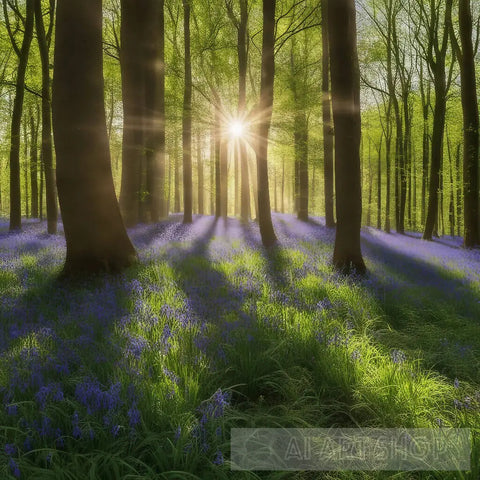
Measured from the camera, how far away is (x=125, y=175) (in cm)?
1459

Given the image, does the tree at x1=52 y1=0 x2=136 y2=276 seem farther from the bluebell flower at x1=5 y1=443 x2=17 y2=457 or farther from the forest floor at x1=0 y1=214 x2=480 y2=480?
the bluebell flower at x1=5 y1=443 x2=17 y2=457

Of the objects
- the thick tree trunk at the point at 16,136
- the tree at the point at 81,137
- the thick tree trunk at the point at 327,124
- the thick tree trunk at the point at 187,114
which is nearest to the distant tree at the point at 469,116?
the thick tree trunk at the point at 327,124

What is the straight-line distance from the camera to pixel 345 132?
7.70 meters

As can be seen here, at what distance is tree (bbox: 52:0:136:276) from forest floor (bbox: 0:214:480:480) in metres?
0.75

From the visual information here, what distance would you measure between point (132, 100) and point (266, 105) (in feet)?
19.2

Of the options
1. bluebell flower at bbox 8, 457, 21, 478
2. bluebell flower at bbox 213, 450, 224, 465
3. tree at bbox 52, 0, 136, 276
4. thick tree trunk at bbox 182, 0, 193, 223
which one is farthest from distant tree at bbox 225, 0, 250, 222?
bluebell flower at bbox 8, 457, 21, 478

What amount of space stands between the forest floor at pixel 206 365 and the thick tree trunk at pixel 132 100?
8.07 metres

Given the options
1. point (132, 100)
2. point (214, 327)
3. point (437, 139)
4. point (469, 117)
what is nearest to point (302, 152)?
point (437, 139)

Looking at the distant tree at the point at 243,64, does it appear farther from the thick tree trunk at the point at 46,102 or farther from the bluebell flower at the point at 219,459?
the bluebell flower at the point at 219,459

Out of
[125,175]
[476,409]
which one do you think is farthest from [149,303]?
[125,175]

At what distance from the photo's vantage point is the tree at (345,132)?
295 inches

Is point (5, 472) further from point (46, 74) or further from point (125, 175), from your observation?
point (46, 74)

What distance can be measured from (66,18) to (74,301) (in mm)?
4915

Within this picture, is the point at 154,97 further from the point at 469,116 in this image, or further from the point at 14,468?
the point at 14,468
